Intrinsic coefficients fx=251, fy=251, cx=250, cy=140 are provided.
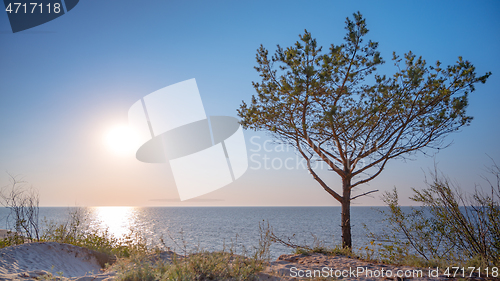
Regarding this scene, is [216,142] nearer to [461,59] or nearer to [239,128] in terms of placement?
[239,128]

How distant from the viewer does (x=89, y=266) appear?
6680 mm

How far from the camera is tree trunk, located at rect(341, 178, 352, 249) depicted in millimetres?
7676

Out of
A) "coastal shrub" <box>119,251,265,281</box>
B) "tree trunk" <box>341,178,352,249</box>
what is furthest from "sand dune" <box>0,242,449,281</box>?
"tree trunk" <box>341,178,352,249</box>

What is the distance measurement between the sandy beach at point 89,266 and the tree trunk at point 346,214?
1501mm

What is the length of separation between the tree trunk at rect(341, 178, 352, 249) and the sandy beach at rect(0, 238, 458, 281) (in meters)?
1.50

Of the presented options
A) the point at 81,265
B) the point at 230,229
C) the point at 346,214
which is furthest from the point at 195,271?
the point at 230,229

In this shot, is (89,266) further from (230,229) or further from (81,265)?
(230,229)

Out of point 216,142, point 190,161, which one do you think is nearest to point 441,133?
point 216,142

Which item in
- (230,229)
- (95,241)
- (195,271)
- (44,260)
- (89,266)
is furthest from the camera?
(230,229)

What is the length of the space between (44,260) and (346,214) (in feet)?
26.3

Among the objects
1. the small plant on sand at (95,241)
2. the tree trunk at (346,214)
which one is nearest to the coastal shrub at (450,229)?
the tree trunk at (346,214)

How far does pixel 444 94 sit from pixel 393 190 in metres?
3.16

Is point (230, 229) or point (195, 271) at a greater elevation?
point (195, 271)

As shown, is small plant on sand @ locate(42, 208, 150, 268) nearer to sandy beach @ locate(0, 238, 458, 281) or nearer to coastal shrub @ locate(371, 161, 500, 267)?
sandy beach @ locate(0, 238, 458, 281)
